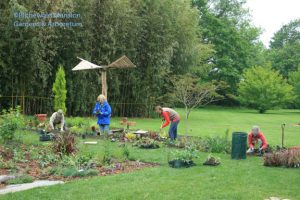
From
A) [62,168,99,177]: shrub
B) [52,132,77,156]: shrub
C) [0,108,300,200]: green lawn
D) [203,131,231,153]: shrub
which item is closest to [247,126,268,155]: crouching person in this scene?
[203,131,231,153]: shrub

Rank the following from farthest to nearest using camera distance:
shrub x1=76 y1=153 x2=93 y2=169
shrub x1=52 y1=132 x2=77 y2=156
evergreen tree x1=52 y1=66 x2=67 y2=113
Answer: evergreen tree x1=52 y1=66 x2=67 y2=113
shrub x1=52 y1=132 x2=77 y2=156
shrub x1=76 y1=153 x2=93 y2=169

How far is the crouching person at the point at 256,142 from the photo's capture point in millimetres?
9898

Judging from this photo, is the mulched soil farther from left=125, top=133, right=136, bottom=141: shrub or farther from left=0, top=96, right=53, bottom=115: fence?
left=0, top=96, right=53, bottom=115: fence

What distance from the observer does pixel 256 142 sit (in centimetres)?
1021

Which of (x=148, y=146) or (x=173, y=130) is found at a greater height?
(x=173, y=130)

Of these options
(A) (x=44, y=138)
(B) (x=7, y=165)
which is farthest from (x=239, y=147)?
(A) (x=44, y=138)

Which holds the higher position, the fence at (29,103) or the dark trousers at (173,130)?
the fence at (29,103)

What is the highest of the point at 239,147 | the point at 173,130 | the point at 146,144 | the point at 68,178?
the point at 173,130

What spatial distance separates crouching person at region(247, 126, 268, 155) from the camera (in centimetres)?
990

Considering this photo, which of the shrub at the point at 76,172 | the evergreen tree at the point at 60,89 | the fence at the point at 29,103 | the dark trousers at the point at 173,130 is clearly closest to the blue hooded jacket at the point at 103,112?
the dark trousers at the point at 173,130

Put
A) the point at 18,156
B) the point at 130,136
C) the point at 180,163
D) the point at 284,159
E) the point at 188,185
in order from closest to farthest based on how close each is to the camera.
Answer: the point at 188,185 < the point at 180,163 < the point at 284,159 < the point at 18,156 < the point at 130,136

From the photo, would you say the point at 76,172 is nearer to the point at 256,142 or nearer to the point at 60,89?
the point at 256,142

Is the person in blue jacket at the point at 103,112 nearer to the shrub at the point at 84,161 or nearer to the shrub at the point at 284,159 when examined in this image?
the shrub at the point at 84,161

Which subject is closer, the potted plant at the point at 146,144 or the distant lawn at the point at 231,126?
the potted plant at the point at 146,144
